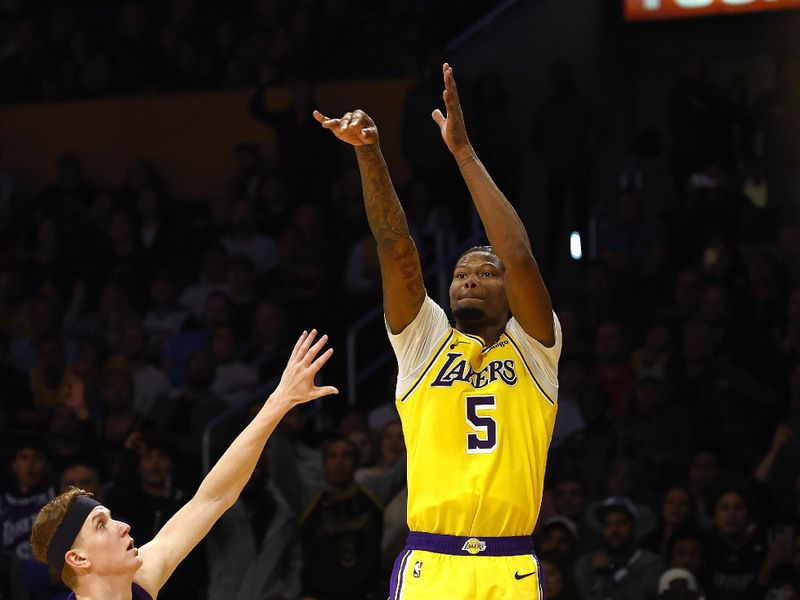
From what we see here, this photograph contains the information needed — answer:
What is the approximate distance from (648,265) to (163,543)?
8.31 meters

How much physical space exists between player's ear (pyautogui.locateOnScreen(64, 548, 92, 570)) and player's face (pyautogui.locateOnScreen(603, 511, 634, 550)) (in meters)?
5.32

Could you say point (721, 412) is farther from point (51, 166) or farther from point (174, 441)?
point (51, 166)

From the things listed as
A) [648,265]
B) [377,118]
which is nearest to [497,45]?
[377,118]

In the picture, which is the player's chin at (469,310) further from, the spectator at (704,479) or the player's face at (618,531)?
the spectator at (704,479)

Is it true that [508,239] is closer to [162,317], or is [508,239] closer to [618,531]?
[618,531]

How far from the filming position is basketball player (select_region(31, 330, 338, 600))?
5965mm

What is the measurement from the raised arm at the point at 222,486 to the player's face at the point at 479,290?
0.74m

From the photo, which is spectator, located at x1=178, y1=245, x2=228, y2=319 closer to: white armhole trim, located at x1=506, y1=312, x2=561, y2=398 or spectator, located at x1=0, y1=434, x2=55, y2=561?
spectator, located at x1=0, y1=434, x2=55, y2=561

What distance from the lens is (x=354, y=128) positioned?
6688 mm

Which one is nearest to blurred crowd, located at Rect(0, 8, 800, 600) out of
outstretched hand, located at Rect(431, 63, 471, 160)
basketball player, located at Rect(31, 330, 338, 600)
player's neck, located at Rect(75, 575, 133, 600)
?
outstretched hand, located at Rect(431, 63, 471, 160)

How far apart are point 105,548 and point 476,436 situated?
1.62m

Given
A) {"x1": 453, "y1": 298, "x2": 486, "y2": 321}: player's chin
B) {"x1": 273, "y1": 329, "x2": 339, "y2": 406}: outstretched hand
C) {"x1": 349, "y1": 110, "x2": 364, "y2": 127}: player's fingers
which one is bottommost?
{"x1": 273, "y1": 329, "x2": 339, "y2": 406}: outstretched hand

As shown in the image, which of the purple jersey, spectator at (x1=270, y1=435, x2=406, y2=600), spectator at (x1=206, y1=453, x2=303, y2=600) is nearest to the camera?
spectator at (x1=270, y1=435, x2=406, y2=600)

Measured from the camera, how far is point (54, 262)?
15.2 meters
